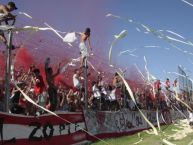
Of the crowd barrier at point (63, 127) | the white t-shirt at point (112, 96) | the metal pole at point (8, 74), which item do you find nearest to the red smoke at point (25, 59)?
the crowd barrier at point (63, 127)

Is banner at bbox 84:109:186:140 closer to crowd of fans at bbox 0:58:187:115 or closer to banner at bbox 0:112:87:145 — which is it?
crowd of fans at bbox 0:58:187:115

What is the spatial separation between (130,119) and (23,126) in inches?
439

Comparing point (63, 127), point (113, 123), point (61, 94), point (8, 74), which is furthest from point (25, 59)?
point (8, 74)

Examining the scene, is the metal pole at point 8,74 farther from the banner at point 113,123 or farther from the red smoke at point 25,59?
the red smoke at point 25,59

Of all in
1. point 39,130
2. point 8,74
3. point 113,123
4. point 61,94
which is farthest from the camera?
point 113,123

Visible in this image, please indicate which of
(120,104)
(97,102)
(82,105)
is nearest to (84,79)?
(82,105)

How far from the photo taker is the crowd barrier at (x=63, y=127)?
9797 mm

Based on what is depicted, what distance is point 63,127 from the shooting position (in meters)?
13.2

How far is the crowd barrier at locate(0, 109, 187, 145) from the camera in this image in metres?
9.80

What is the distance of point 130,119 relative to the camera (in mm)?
21031

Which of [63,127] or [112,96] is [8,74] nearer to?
[63,127]

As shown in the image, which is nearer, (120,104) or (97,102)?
(97,102)

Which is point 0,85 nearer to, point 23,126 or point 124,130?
point 23,126

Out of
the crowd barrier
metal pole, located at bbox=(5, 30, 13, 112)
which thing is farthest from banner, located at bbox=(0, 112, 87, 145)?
metal pole, located at bbox=(5, 30, 13, 112)
